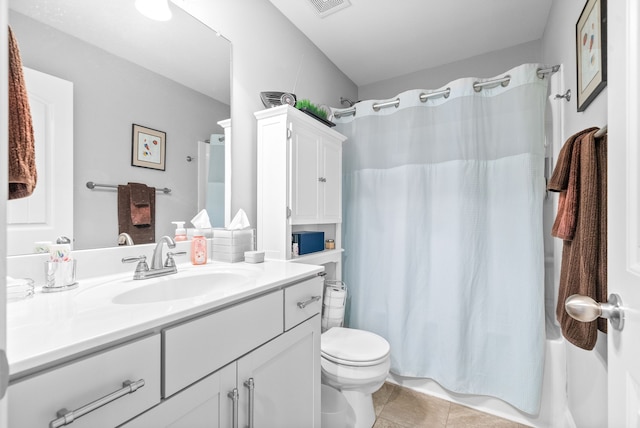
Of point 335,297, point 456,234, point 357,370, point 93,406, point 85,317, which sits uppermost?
point 456,234

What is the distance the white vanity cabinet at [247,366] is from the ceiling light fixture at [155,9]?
1.29 metres

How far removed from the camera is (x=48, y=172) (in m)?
0.92

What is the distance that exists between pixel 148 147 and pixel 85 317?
0.79 meters

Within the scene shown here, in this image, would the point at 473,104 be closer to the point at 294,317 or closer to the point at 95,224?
the point at 294,317

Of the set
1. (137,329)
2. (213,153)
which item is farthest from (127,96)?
(137,329)

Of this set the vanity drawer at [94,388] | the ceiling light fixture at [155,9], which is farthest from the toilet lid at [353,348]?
the ceiling light fixture at [155,9]

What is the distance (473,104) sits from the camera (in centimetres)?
179

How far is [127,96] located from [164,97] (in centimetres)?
16

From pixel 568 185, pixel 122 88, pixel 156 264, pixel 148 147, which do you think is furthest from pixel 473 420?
pixel 122 88

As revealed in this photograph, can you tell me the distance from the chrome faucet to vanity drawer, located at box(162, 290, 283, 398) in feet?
1.45

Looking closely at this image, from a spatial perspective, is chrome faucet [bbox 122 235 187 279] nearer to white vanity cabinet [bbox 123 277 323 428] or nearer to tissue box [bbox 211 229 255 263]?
tissue box [bbox 211 229 255 263]

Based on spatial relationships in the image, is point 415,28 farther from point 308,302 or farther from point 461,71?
point 308,302

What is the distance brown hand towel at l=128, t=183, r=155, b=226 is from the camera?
45.1 inches
